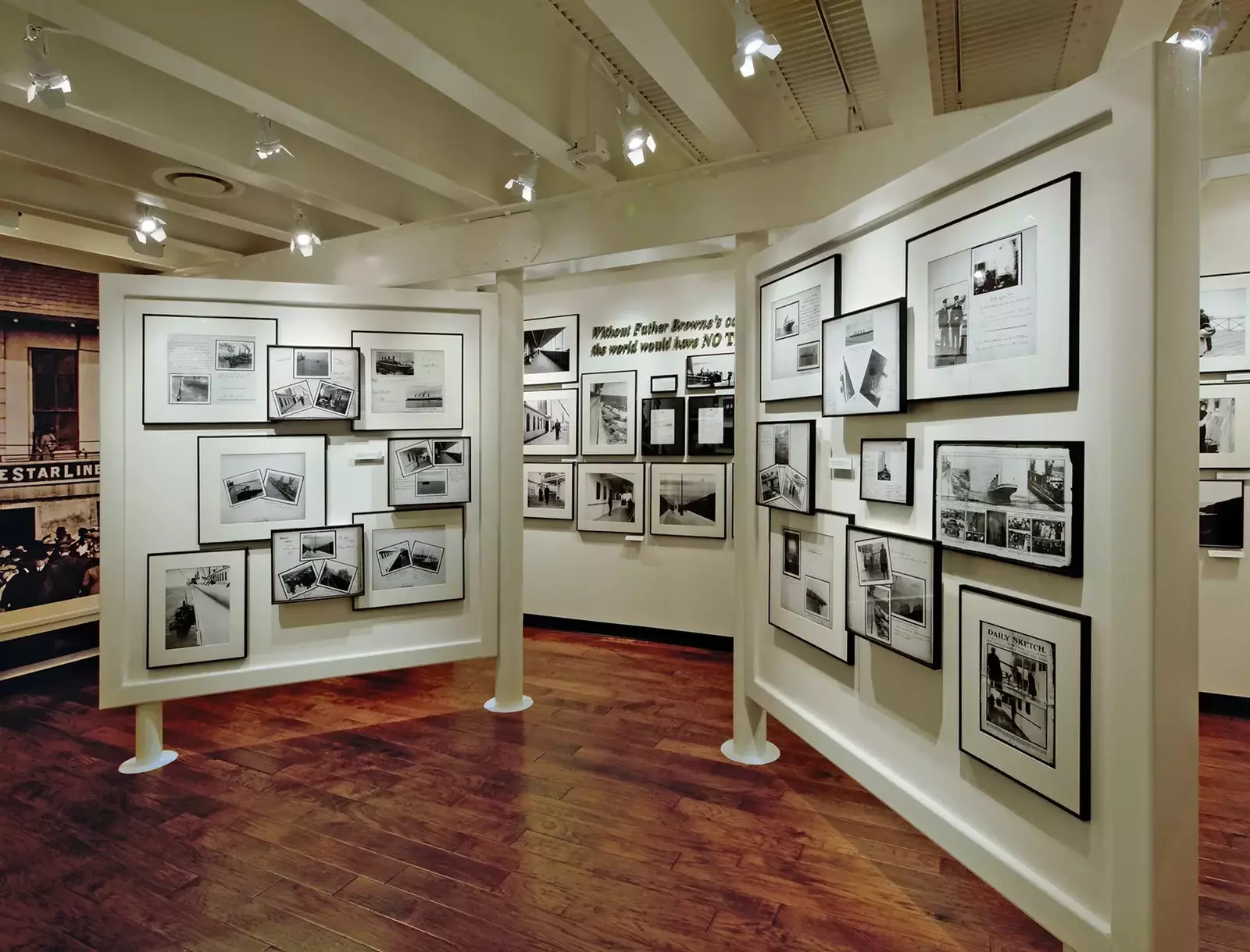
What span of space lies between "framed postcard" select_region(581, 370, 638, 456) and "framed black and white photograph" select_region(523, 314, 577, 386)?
0.21 metres

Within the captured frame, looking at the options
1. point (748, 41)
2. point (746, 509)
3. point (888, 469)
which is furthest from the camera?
point (746, 509)

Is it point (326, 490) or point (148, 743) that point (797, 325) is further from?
point (148, 743)

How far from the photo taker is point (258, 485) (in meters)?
3.59

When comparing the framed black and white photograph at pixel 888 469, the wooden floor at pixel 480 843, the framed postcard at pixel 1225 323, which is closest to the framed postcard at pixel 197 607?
the wooden floor at pixel 480 843

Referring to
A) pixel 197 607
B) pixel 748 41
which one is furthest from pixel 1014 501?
pixel 197 607

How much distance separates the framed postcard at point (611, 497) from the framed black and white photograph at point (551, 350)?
0.87m

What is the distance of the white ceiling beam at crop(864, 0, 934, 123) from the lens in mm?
2340

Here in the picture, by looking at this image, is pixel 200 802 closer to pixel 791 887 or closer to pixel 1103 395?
pixel 791 887

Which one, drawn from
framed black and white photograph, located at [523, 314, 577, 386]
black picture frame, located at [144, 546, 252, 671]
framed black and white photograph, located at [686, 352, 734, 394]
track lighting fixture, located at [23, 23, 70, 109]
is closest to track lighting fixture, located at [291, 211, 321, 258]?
track lighting fixture, located at [23, 23, 70, 109]

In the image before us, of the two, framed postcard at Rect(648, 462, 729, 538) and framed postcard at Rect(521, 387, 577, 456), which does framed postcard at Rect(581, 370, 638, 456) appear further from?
framed postcard at Rect(648, 462, 729, 538)

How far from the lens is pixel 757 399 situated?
126 inches

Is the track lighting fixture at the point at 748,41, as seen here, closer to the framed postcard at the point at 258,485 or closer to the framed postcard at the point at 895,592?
the framed postcard at the point at 895,592

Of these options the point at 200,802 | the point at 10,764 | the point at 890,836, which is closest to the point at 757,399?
the point at 890,836

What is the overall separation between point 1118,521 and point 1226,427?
3.38 metres
